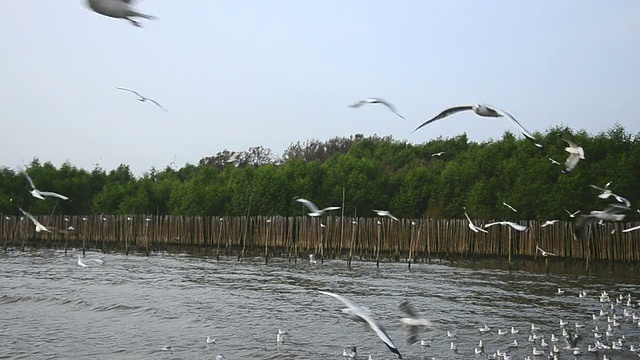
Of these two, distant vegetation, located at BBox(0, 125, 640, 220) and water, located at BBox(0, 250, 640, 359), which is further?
distant vegetation, located at BBox(0, 125, 640, 220)

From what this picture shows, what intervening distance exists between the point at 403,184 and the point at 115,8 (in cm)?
3812

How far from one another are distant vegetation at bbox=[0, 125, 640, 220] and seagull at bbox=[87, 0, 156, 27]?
18581mm

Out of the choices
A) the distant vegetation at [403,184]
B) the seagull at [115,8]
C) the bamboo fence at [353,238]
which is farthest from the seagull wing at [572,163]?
the bamboo fence at [353,238]

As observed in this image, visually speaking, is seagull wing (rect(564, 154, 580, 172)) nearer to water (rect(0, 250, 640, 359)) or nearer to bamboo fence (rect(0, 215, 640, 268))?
water (rect(0, 250, 640, 359))

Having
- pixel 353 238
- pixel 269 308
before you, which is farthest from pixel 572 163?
pixel 353 238

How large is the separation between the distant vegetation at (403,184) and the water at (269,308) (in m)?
5.22

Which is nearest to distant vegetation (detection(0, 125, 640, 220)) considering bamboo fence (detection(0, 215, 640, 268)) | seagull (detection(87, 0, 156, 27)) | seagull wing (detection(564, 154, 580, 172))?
bamboo fence (detection(0, 215, 640, 268))

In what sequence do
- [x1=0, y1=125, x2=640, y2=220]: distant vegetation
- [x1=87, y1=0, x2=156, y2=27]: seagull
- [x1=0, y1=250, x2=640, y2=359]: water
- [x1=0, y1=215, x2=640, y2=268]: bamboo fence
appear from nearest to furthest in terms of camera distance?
[x1=87, y1=0, x2=156, y2=27]: seagull, [x1=0, y1=250, x2=640, y2=359]: water, [x1=0, y1=215, x2=640, y2=268]: bamboo fence, [x1=0, y1=125, x2=640, y2=220]: distant vegetation

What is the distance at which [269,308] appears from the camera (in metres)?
19.5

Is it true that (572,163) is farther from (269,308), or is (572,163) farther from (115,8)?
(269,308)

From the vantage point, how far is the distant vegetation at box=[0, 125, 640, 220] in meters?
33.3

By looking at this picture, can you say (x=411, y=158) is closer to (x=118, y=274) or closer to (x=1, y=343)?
(x=118, y=274)

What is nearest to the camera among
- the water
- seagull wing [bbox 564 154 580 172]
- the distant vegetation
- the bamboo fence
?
seagull wing [bbox 564 154 580 172]

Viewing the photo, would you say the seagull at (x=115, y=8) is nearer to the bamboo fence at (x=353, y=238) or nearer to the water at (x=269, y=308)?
the water at (x=269, y=308)
